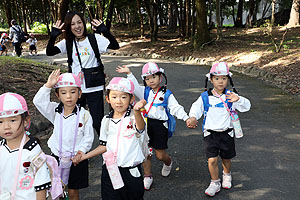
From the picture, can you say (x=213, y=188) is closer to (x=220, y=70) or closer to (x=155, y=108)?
(x=155, y=108)

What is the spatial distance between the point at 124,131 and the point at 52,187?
0.81 metres

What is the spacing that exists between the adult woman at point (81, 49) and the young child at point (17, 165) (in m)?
1.78

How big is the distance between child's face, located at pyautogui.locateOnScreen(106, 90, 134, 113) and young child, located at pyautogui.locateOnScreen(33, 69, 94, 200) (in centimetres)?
45

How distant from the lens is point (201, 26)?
17.5m

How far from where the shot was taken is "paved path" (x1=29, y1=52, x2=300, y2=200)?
3928mm

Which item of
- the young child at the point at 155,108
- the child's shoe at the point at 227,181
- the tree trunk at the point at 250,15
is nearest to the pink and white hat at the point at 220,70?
the young child at the point at 155,108

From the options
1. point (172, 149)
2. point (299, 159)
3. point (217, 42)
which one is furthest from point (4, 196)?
point (217, 42)

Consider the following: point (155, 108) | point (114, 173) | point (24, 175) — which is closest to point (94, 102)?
point (155, 108)

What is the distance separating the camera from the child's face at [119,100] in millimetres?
2939

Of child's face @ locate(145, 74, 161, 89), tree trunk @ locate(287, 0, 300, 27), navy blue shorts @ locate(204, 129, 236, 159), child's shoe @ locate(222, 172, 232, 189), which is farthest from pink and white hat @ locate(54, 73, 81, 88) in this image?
tree trunk @ locate(287, 0, 300, 27)

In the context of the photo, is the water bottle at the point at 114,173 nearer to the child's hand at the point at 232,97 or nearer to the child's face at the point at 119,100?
the child's face at the point at 119,100

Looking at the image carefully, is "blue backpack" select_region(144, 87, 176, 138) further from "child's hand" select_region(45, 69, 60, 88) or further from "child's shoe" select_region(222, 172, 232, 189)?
"child's hand" select_region(45, 69, 60, 88)

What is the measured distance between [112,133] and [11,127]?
3.12 feet

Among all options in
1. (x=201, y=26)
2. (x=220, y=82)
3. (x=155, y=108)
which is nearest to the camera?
(x=220, y=82)
